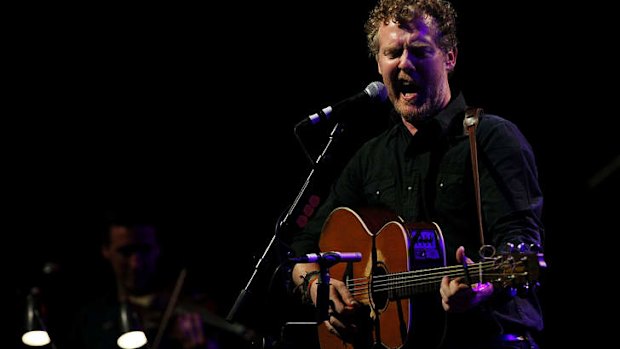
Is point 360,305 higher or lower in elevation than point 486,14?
lower

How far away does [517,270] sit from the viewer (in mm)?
2387

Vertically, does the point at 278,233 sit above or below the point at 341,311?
above

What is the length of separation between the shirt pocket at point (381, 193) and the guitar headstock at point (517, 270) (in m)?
0.79

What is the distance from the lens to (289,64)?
550 cm

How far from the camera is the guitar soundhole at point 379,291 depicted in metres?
2.89

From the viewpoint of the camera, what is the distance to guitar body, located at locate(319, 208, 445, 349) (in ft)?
8.91

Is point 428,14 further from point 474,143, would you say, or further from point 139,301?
point 139,301

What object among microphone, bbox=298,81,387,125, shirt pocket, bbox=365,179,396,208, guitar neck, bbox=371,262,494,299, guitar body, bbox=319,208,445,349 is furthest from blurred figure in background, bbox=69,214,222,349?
guitar neck, bbox=371,262,494,299

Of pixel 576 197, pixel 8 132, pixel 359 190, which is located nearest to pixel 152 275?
pixel 8 132

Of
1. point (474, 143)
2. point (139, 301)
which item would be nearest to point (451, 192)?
point (474, 143)

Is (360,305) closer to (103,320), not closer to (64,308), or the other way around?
(103,320)

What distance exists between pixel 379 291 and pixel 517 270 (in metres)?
0.70

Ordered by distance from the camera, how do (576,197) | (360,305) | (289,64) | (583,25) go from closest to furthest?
(360,305)
(576,197)
(583,25)
(289,64)

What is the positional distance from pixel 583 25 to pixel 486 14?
0.60 meters
